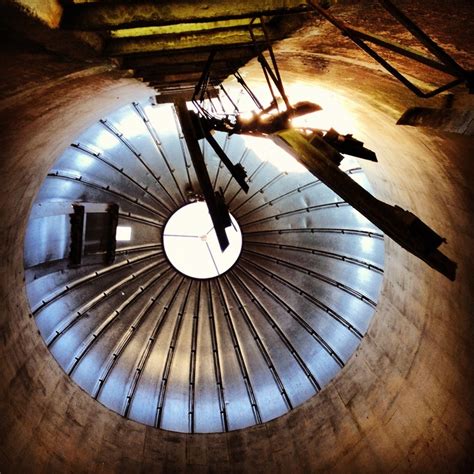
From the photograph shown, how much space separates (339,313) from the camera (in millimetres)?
10094

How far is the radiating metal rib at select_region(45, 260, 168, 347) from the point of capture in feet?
28.3

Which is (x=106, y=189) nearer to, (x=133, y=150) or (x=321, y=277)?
(x=133, y=150)

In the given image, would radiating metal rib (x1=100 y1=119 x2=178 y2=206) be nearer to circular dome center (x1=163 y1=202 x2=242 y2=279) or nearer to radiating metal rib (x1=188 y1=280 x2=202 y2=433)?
circular dome center (x1=163 y1=202 x2=242 y2=279)

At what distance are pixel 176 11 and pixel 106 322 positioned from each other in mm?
8013

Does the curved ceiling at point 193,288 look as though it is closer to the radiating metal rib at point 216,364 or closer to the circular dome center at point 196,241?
the radiating metal rib at point 216,364

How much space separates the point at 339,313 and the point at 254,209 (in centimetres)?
356

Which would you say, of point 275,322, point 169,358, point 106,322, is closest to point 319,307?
point 275,322

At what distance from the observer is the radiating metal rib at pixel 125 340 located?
9136mm

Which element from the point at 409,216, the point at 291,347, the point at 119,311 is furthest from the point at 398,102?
the point at 119,311

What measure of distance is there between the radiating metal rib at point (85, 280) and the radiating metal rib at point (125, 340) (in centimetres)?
99

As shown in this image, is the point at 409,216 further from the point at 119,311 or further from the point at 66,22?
the point at 119,311

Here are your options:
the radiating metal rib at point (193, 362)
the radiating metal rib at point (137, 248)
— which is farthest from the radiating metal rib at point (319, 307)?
the radiating metal rib at point (137, 248)

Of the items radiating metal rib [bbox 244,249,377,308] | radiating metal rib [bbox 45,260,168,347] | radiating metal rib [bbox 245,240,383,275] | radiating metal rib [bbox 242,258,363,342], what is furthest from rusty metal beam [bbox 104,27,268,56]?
radiating metal rib [bbox 242,258,363,342]

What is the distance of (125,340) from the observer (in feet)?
33.6
